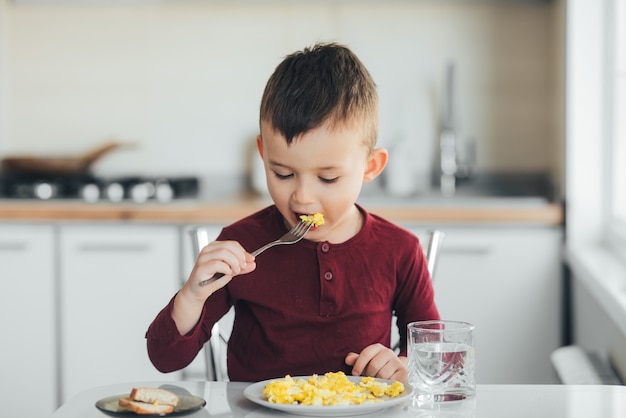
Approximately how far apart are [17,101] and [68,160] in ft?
1.14

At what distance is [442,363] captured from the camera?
1081 millimetres

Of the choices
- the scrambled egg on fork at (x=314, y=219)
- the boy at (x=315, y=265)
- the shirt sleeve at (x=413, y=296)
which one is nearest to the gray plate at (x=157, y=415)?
the boy at (x=315, y=265)

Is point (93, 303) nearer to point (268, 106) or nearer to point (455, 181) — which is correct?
point (455, 181)

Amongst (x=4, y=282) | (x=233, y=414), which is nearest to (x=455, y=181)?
(x=4, y=282)

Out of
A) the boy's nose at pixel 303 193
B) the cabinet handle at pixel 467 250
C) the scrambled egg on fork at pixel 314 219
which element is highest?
the boy's nose at pixel 303 193

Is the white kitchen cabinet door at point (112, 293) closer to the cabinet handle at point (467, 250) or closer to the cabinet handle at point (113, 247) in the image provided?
→ the cabinet handle at point (113, 247)

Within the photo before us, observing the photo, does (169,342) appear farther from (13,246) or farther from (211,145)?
(211,145)

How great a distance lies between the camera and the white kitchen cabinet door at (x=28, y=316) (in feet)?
9.05

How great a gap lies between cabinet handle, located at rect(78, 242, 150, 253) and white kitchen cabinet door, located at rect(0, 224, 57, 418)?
105mm

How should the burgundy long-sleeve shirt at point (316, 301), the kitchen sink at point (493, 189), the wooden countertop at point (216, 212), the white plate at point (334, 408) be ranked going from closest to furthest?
the white plate at point (334, 408), the burgundy long-sleeve shirt at point (316, 301), the wooden countertop at point (216, 212), the kitchen sink at point (493, 189)

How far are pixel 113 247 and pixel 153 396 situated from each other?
1768 millimetres

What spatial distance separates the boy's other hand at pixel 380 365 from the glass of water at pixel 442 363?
0.11 meters

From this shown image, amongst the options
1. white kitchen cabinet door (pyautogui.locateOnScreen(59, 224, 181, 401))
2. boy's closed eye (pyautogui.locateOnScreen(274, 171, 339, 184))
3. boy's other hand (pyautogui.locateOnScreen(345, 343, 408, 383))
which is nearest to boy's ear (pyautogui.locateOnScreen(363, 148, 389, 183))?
boy's closed eye (pyautogui.locateOnScreen(274, 171, 339, 184))

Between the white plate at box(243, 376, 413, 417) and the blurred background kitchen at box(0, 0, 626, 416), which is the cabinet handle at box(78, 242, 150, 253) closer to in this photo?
the blurred background kitchen at box(0, 0, 626, 416)
